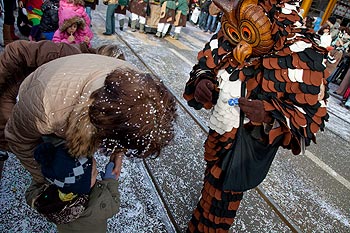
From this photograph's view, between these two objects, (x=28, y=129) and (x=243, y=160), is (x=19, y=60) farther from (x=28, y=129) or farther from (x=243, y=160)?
(x=243, y=160)

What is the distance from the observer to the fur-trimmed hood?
3.50 metres

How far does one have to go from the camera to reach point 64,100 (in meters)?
1.10

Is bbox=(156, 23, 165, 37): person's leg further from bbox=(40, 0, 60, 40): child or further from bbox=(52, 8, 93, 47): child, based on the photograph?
bbox=(52, 8, 93, 47): child

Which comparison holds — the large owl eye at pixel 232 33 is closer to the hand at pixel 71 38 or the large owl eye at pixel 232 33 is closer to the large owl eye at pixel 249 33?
the large owl eye at pixel 249 33

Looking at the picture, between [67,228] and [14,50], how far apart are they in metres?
1.00

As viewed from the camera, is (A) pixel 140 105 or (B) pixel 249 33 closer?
(A) pixel 140 105

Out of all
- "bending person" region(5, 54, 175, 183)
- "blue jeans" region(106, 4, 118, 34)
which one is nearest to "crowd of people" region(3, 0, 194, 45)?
"blue jeans" region(106, 4, 118, 34)

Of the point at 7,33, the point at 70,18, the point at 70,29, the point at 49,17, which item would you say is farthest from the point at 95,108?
the point at 7,33

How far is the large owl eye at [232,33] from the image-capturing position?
1574 millimetres

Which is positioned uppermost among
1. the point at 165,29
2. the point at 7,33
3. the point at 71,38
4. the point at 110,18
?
the point at 71,38

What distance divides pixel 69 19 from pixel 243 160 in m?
2.99

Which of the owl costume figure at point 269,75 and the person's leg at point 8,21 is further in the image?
the person's leg at point 8,21

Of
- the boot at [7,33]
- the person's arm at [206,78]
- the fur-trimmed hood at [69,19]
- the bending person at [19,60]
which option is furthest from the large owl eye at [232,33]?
the boot at [7,33]

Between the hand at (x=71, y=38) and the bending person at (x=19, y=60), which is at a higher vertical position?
the bending person at (x=19, y=60)
